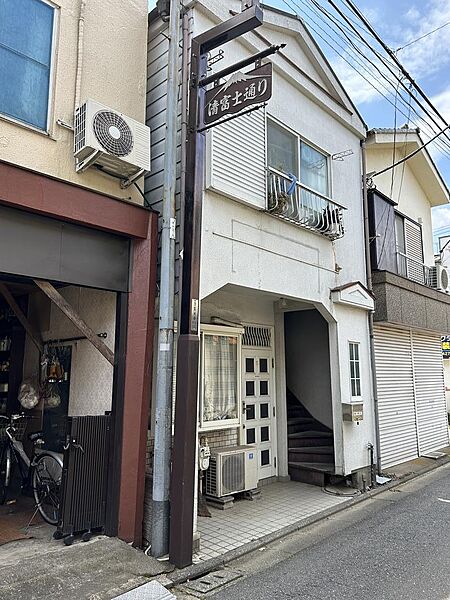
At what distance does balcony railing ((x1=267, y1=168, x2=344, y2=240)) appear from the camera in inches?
253

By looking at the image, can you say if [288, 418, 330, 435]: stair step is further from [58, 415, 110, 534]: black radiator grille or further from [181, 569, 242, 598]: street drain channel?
[58, 415, 110, 534]: black radiator grille

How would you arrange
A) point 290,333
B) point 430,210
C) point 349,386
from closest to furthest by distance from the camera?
point 349,386 < point 290,333 < point 430,210

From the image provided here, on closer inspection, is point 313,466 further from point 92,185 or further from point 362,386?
point 92,185

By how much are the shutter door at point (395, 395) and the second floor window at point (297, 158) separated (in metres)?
3.29

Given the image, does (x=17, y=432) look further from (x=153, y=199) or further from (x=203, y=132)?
(x=203, y=132)

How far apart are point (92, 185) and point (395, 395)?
7.70 metres

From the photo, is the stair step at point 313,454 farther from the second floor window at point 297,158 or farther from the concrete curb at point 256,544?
the second floor window at point 297,158

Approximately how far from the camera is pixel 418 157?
11609 millimetres

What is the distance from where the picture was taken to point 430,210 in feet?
43.3

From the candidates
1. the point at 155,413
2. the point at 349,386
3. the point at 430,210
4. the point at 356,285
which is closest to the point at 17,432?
the point at 155,413

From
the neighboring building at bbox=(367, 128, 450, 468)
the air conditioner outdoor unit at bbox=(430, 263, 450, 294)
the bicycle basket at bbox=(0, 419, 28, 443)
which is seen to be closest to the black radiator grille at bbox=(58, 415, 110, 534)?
the bicycle basket at bbox=(0, 419, 28, 443)

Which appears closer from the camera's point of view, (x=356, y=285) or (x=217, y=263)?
(x=217, y=263)

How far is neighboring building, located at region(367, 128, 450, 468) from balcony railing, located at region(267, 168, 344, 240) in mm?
1744

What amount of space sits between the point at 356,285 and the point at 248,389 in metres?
2.65
